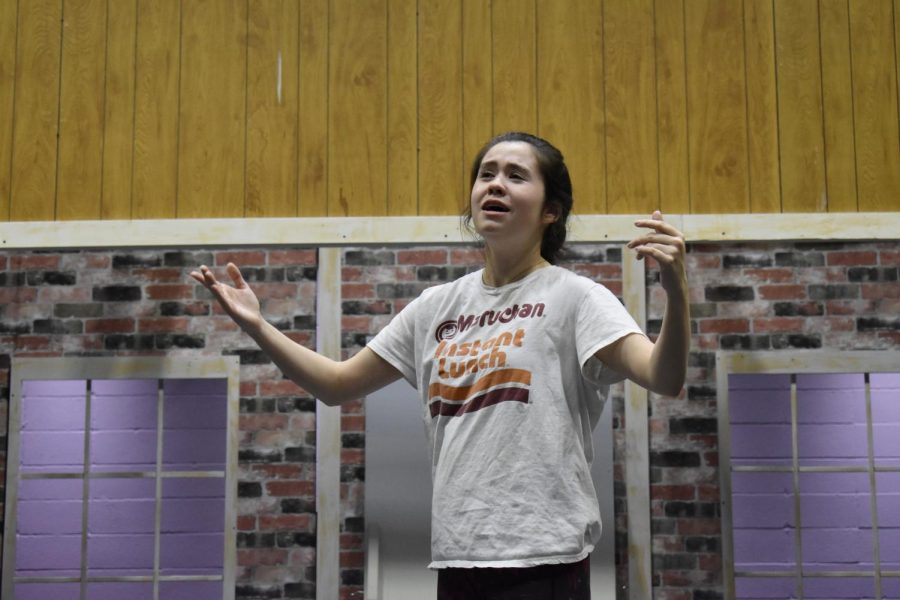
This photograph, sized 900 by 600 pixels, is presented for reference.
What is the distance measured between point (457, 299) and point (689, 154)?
2155 millimetres

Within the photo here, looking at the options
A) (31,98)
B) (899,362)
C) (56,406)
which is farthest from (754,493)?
(31,98)

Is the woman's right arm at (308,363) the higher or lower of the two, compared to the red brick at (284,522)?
higher

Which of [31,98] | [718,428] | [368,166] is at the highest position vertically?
Answer: [31,98]

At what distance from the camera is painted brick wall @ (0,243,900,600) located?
11.1 feet

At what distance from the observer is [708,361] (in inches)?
136

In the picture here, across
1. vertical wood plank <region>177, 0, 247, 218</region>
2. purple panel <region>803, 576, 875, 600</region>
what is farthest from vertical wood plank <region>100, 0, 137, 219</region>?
purple panel <region>803, 576, 875, 600</region>

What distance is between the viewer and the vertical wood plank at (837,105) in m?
3.56

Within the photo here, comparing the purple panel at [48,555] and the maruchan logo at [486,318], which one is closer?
the maruchan logo at [486,318]

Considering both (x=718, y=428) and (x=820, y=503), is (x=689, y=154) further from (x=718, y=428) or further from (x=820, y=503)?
(x=820, y=503)

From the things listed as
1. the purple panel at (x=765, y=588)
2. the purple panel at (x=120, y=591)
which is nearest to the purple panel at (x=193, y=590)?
the purple panel at (x=120, y=591)

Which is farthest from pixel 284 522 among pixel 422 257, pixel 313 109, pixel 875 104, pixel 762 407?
pixel 875 104

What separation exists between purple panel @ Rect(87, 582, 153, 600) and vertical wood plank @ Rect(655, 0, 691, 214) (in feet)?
7.84

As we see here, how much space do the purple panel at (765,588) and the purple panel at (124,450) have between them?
2.26 m

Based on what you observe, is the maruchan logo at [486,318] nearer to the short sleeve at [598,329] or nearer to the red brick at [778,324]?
the short sleeve at [598,329]
